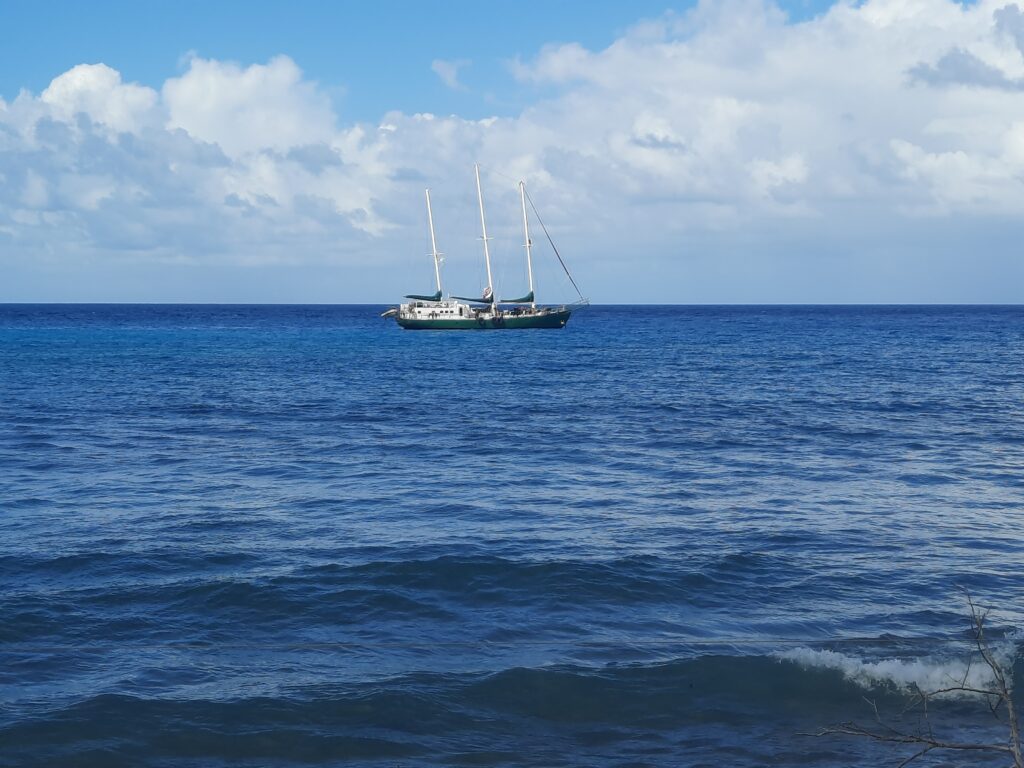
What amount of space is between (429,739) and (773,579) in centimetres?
688

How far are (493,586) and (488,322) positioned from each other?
322ft

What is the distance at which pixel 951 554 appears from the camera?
53.0 feet

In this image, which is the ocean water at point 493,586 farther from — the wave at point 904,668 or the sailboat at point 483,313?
the sailboat at point 483,313

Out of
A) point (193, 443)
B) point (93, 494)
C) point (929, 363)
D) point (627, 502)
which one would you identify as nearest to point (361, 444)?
point (193, 443)

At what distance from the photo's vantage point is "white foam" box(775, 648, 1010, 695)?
11336 millimetres

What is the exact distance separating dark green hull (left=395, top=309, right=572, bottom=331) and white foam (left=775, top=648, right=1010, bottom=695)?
328 feet

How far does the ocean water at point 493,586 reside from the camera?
407 inches

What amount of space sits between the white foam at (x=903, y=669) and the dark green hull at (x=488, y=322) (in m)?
99.8

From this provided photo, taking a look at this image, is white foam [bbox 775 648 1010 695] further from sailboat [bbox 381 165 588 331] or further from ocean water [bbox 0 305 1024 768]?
sailboat [bbox 381 165 588 331]

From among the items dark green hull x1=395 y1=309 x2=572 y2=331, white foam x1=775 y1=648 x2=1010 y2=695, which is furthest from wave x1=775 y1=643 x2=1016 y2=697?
dark green hull x1=395 y1=309 x2=572 y2=331

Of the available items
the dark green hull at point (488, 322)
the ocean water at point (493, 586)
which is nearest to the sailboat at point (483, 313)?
the dark green hull at point (488, 322)

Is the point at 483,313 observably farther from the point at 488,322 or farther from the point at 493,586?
the point at 493,586

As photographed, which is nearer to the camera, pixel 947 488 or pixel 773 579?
pixel 773 579

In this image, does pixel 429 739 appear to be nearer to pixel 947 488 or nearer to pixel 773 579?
pixel 773 579
